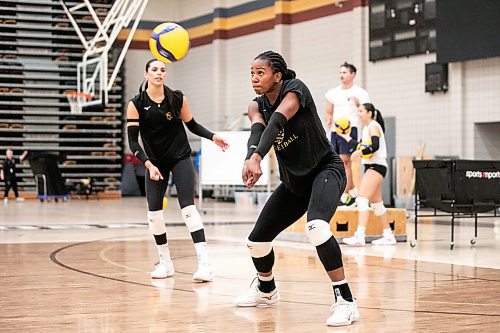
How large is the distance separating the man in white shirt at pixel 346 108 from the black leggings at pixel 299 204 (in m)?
6.41

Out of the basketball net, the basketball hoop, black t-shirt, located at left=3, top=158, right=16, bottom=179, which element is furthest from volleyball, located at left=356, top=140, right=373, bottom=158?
black t-shirt, located at left=3, top=158, right=16, bottom=179

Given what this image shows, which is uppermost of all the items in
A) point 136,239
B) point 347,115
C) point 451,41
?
point 451,41

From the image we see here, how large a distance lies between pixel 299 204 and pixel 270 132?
2.45ft

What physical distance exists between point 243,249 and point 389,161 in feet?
39.0

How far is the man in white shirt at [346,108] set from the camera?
41.0 ft

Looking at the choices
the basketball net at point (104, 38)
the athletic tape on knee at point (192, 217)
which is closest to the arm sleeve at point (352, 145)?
the athletic tape on knee at point (192, 217)

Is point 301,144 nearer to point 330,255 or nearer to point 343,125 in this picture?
point 330,255

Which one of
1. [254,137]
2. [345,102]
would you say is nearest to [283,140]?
[254,137]

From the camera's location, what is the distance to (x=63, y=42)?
30.9 metres

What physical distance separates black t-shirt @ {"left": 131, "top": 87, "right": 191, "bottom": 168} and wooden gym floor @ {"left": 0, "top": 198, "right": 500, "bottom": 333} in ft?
3.71

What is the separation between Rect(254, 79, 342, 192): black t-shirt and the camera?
5.75 m

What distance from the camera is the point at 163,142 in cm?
791

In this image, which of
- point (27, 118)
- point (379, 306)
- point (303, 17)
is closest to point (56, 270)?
point (379, 306)

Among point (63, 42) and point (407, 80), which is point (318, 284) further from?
point (63, 42)
